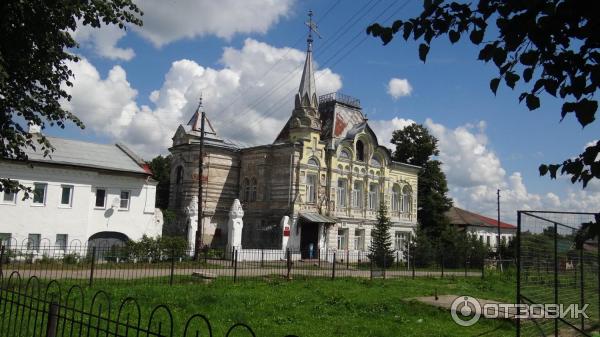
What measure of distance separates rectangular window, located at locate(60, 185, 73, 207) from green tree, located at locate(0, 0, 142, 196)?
1978 centimetres

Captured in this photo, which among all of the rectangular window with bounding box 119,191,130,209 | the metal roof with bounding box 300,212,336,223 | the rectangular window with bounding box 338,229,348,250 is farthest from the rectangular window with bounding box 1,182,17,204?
the rectangular window with bounding box 338,229,348,250

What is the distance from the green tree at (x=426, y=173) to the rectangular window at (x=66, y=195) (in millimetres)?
31382

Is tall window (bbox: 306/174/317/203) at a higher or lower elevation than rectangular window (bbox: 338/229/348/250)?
higher

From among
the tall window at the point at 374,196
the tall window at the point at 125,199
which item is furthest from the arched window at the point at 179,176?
the tall window at the point at 374,196

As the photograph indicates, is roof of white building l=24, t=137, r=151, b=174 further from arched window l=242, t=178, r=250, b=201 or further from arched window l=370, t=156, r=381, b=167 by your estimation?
arched window l=370, t=156, r=381, b=167

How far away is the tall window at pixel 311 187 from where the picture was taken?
1451 inches

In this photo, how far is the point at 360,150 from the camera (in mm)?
40500

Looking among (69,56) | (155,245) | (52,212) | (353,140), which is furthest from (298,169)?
(69,56)

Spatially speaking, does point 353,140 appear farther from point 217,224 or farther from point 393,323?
point 393,323

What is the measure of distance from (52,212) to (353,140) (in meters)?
22.0

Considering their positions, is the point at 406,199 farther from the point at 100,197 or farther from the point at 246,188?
the point at 100,197

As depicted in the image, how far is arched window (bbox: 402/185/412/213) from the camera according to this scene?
146 feet

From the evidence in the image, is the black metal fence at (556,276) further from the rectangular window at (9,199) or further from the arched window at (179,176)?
the arched window at (179,176)

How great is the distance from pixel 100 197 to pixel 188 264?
349 inches
